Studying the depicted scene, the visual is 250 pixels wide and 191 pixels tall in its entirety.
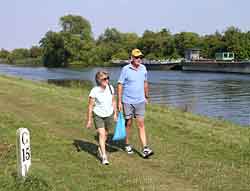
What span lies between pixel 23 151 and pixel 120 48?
143833 millimetres

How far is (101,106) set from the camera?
7637mm

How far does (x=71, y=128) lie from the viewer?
10.7 m

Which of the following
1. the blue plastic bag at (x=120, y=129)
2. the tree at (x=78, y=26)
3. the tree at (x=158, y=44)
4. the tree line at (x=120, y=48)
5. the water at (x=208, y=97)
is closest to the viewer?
the blue plastic bag at (x=120, y=129)

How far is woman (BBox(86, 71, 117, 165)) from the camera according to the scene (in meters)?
7.55

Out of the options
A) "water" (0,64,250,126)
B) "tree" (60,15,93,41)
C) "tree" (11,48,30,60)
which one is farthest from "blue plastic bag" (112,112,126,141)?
"tree" (11,48,30,60)

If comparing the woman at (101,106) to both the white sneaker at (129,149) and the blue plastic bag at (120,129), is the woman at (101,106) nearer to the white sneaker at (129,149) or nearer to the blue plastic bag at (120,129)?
the blue plastic bag at (120,129)

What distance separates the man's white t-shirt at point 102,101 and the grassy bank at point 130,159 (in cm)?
81

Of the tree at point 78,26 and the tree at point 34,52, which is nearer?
the tree at point 78,26

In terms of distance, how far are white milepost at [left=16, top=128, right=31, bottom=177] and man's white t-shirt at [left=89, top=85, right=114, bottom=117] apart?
193 centimetres

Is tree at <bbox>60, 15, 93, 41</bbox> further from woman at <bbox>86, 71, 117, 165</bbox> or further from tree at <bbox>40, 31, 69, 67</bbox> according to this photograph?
woman at <bbox>86, 71, 117, 165</bbox>

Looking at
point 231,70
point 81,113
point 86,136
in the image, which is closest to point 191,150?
point 86,136

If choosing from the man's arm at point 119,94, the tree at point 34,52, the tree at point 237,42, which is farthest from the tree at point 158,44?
the man's arm at point 119,94

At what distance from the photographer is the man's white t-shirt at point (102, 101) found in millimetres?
7586

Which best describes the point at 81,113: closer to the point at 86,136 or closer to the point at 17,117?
the point at 17,117
